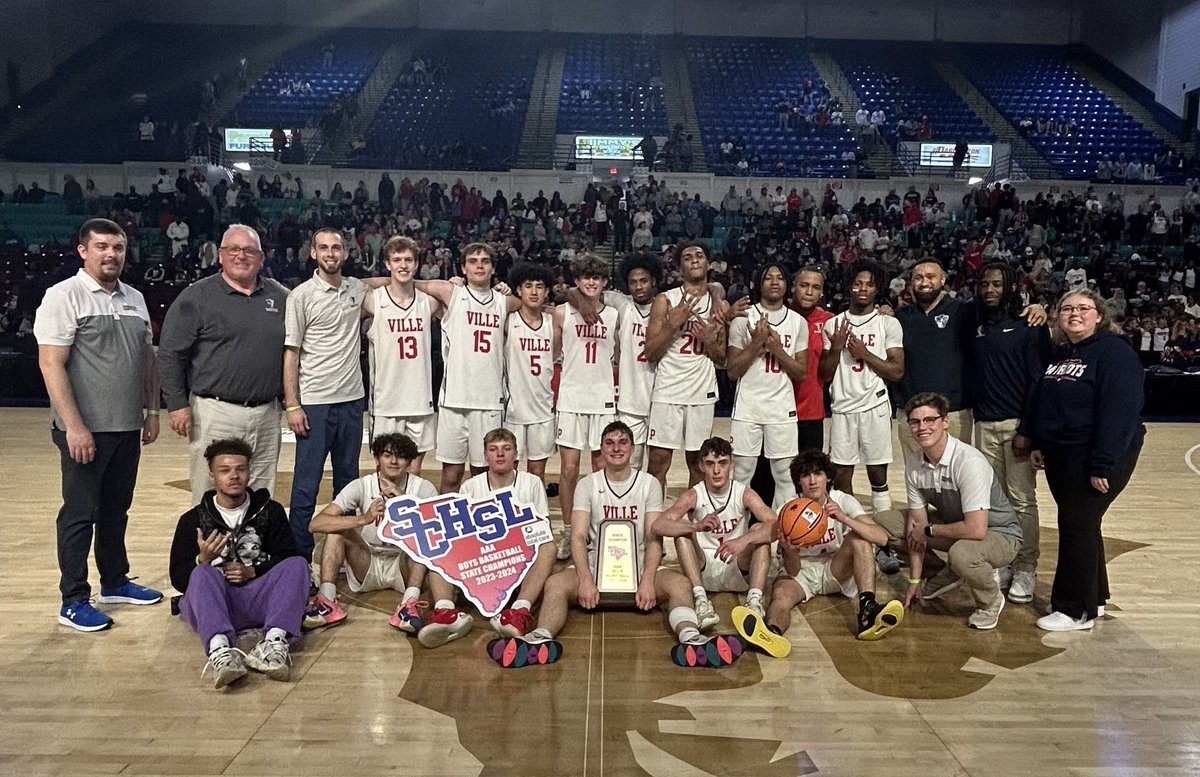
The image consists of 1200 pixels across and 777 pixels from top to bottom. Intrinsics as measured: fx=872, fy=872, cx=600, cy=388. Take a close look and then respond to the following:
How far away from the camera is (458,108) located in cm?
2370

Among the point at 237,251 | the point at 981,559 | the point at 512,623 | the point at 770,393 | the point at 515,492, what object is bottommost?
the point at 512,623

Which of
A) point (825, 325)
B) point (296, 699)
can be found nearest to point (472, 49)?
point (825, 325)

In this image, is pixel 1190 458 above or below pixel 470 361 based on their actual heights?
below

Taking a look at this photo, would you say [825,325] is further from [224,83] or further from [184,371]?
[224,83]

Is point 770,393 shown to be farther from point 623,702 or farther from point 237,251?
point 237,251

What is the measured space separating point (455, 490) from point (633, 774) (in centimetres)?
266

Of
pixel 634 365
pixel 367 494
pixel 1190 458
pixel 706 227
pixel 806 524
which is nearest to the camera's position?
pixel 806 524

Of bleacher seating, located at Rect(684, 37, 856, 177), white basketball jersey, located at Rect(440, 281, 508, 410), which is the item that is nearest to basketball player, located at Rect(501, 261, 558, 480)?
white basketball jersey, located at Rect(440, 281, 508, 410)

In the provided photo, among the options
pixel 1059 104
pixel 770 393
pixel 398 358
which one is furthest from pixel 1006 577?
pixel 1059 104

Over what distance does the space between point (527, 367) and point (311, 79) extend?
23.0m

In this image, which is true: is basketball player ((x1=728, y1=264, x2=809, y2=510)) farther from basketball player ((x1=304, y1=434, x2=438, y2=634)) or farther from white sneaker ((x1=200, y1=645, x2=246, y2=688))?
white sneaker ((x1=200, y1=645, x2=246, y2=688))

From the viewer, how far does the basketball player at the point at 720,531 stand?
4.27 metres

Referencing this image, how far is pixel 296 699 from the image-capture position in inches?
134

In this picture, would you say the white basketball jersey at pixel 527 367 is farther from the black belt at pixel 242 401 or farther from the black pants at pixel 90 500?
the black pants at pixel 90 500
